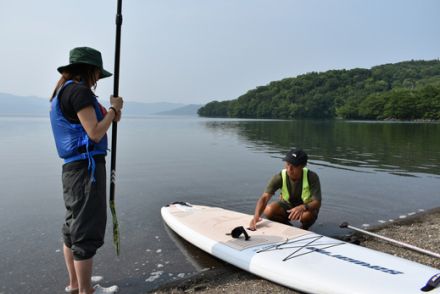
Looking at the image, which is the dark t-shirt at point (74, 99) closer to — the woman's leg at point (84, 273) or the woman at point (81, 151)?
the woman at point (81, 151)

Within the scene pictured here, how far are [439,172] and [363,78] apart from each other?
167714 mm

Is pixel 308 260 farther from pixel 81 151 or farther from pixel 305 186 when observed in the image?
pixel 81 151

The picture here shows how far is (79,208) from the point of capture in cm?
373

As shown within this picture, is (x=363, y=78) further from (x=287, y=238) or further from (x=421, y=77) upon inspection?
(x=287, y=238)

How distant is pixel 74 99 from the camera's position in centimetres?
354

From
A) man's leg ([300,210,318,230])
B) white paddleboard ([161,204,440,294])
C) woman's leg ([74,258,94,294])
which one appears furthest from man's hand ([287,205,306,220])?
woman's leg ([74,258,94,294])

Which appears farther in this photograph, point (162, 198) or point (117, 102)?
point (162, 198)

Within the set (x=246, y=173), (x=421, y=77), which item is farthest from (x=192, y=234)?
(x=421, y=77)

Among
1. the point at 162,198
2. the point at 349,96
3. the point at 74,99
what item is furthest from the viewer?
the point at 349,96

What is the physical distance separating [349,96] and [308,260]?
515 ft

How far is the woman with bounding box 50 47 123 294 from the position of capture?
12.1 feet

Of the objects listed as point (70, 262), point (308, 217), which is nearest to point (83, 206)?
point (70, 262)

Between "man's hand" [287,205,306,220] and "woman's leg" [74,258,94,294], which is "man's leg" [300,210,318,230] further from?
"woman's leg" [74,258,94,294]

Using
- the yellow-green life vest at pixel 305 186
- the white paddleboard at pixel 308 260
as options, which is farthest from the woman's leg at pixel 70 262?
the yellow-green life vest at pixel 305 186
